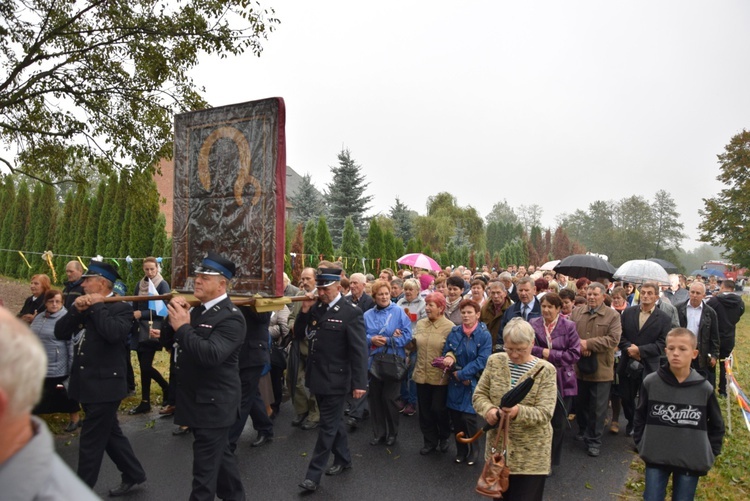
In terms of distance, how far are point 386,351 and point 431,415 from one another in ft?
3.07

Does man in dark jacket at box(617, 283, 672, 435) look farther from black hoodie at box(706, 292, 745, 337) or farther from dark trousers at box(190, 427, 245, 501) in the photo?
dark trousers at box(190, 427, 245, 501)

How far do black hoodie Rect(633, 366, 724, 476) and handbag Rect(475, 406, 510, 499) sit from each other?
1113mm

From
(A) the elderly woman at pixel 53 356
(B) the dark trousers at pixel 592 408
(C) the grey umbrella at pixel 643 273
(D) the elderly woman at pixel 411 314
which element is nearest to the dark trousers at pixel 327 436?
(D) the elderly woman at pixel 411 314

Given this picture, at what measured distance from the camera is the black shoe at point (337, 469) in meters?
5.67

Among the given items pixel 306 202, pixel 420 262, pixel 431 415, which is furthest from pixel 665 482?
pixel 306 202

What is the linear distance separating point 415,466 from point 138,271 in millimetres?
16356

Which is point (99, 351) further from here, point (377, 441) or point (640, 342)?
point (640, 342)

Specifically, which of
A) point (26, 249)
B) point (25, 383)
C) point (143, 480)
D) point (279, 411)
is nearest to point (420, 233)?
point (26, 249)

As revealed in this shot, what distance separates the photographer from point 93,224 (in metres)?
22.9

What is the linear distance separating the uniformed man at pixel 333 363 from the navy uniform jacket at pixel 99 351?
1.80 m

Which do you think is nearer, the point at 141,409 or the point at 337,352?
the point at 337,352

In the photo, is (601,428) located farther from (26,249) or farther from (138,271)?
(26,249)

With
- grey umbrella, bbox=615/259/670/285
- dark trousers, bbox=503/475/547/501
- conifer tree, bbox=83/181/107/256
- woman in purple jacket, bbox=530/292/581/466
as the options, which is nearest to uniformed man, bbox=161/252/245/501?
dark trousers, bbox=503/475/547/501

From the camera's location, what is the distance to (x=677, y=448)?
381 cm
